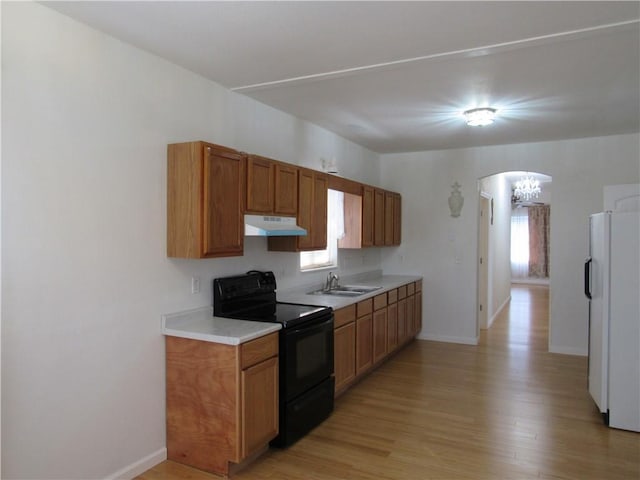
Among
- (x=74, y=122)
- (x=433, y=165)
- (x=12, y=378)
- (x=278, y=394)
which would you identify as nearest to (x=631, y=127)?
(x=433, y=165)

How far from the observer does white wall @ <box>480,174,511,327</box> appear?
24.9 ft

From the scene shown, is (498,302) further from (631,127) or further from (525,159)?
(631,127)

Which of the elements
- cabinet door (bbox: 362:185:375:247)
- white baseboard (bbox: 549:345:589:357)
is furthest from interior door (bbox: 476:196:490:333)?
cabinet door (bbox: 362:185:375:247)

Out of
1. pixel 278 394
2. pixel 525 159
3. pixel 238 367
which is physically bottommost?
pixel 278 394

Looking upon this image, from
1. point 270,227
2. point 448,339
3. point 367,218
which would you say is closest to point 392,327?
point 367,218

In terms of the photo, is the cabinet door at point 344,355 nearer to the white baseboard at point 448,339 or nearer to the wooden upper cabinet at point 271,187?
the wooden upper cabinet at point 271,187

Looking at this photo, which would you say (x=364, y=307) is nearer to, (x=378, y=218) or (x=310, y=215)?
(x=310, y=215)

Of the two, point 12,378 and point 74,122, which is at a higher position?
point 74,122

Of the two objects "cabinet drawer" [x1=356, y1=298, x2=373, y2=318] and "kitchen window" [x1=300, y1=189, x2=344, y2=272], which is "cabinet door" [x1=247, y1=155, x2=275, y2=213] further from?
"kitchen window" [x1=300, y1=189, x2=344, y2=272]

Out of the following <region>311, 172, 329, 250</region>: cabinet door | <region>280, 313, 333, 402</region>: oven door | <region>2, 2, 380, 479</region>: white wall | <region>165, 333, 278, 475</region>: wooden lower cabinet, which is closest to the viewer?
<region>2, 2, 380, 479</region>: white wall

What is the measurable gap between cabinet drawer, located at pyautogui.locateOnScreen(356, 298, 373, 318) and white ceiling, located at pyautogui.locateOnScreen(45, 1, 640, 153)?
1767 mm

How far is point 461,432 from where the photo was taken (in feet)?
11.0

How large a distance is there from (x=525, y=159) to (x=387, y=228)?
1.89 metres

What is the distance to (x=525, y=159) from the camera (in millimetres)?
5598
